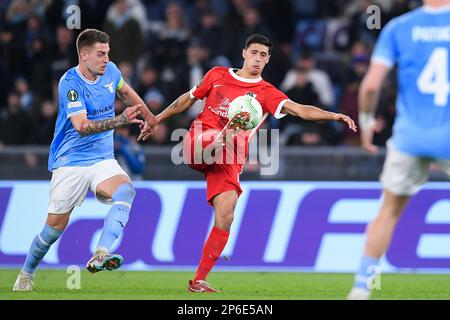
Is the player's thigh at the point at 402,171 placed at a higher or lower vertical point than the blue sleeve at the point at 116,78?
lower

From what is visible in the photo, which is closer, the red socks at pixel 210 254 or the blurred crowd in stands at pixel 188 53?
the red socks at pixel 210 254

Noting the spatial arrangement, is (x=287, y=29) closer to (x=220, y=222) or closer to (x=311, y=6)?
(x=311, y=6)

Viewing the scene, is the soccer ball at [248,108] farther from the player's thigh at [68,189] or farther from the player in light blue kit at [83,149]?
the player's thigh at [68,189]

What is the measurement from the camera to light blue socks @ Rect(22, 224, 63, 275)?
33.6 feet

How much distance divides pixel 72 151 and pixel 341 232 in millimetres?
4527

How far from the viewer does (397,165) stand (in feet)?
25.4

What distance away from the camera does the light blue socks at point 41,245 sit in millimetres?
10227

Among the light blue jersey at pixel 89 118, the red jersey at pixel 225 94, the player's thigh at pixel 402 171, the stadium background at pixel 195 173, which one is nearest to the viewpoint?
the player's thigh at pixel 402 171

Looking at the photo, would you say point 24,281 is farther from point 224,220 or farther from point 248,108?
point 248,108

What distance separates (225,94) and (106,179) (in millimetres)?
1415

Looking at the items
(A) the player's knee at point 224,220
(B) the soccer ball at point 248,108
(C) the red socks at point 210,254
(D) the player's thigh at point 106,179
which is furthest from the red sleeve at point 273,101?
(D) the player's thigh at point 106,179

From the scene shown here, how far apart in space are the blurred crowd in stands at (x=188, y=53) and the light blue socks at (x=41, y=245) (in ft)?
18.2

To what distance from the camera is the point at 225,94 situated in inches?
413

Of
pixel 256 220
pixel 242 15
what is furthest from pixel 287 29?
pixel 256 220
